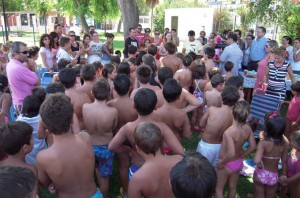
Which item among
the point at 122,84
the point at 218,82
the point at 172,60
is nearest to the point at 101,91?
the point at 122,84

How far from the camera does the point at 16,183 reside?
1.20 meters

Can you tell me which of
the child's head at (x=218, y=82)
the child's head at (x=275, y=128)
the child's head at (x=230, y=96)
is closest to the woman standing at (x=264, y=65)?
the child's head at (x=218, y=82)

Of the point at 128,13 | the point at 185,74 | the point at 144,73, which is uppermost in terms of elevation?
the point at 128,13

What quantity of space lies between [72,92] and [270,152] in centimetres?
266

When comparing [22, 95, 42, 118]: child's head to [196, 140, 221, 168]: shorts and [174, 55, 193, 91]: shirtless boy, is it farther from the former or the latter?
[174, 55, 193, 91]: shirtless boy

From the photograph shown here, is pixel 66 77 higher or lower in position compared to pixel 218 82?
higher

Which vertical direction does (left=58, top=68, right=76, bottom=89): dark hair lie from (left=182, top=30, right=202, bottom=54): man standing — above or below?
below

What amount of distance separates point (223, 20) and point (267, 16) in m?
14.5

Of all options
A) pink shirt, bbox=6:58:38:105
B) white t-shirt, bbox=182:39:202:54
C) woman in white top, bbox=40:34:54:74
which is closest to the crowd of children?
pink shirt, bbox=6:58:38:105

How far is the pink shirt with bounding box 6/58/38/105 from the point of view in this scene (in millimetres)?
4387

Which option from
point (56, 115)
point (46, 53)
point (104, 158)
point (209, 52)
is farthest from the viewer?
point (46, 53)

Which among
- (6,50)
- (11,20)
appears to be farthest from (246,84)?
(11,20)

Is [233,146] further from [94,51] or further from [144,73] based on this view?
[94,51]

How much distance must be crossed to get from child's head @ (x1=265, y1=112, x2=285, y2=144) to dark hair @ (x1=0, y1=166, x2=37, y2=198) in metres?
2.67
